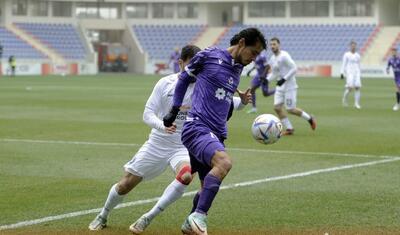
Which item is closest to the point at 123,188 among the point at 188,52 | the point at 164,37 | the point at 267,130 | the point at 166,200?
the point at 166,200

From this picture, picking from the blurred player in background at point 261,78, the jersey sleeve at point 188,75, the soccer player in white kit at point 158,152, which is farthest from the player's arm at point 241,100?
the blurred player in background at point 261,78

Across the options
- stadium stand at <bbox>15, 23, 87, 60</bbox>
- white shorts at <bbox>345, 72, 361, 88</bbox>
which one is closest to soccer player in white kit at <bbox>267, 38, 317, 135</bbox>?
white shorts at <bbox>345, 72, 361, 88</bbox>

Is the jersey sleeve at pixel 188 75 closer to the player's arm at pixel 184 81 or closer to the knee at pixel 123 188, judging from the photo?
the player's arm at pixel 184 81

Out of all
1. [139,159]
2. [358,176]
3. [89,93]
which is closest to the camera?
[139,159]

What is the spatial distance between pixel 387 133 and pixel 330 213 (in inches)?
452

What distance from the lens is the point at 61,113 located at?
2756 cm

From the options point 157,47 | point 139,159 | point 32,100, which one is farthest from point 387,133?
point 157,47

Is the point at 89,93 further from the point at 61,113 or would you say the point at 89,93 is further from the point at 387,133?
the point at 387,133

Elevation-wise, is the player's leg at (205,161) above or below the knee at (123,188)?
above

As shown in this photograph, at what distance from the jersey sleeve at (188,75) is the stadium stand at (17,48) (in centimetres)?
6555

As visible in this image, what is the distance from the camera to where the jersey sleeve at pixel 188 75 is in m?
8.66

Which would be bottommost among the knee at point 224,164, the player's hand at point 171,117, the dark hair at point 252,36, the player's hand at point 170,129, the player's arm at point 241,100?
the knee at point 224,164

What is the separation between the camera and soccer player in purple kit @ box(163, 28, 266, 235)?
27.8 feet

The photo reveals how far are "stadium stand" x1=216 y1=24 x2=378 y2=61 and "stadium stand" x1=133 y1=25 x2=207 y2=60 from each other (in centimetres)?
400
